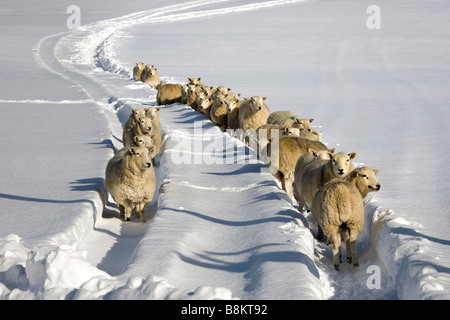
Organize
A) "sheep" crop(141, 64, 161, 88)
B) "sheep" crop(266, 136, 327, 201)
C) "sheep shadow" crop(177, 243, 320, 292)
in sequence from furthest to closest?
"sheep" crop(141, 64, 161, 88)
"sheep" crop(266, 136, 327, 201)
"sheep shadow" crop(177, 243, 320, 292)

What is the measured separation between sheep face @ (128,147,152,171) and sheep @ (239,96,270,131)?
583 cm

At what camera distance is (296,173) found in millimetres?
10172

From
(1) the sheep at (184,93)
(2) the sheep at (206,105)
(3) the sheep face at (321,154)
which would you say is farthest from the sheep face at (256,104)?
(1) the sheep at (184,93)

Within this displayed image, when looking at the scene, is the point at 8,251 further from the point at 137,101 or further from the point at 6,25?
the point at 6,25

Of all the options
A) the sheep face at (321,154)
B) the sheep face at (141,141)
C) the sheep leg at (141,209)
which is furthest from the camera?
the sheep face at (141,141)

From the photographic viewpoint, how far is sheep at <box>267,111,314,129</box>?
42.4 ft

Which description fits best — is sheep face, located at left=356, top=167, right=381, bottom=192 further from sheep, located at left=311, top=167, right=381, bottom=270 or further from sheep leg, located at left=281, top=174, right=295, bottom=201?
sheep leg, located at left=281, top=174, right=295, bottom=201

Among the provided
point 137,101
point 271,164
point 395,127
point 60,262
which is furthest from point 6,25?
point 60,262

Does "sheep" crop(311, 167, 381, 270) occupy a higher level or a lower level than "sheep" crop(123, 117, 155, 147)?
Result: lower

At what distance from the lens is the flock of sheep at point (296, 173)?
7.65 m

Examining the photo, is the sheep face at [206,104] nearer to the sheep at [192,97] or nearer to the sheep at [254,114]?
the sheep at [192,97]

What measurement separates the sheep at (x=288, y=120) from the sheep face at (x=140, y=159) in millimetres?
4314

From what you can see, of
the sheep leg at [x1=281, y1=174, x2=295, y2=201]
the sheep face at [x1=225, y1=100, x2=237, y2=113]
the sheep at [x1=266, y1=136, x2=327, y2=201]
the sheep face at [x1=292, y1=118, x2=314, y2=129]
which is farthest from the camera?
the sheep face at [x1=225, y1=100, x2=237, y2=113]

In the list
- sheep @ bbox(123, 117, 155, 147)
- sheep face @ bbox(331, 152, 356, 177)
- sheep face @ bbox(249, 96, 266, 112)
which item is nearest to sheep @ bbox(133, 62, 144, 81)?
sheep face @ bbox(249, 96, 266, 112)
